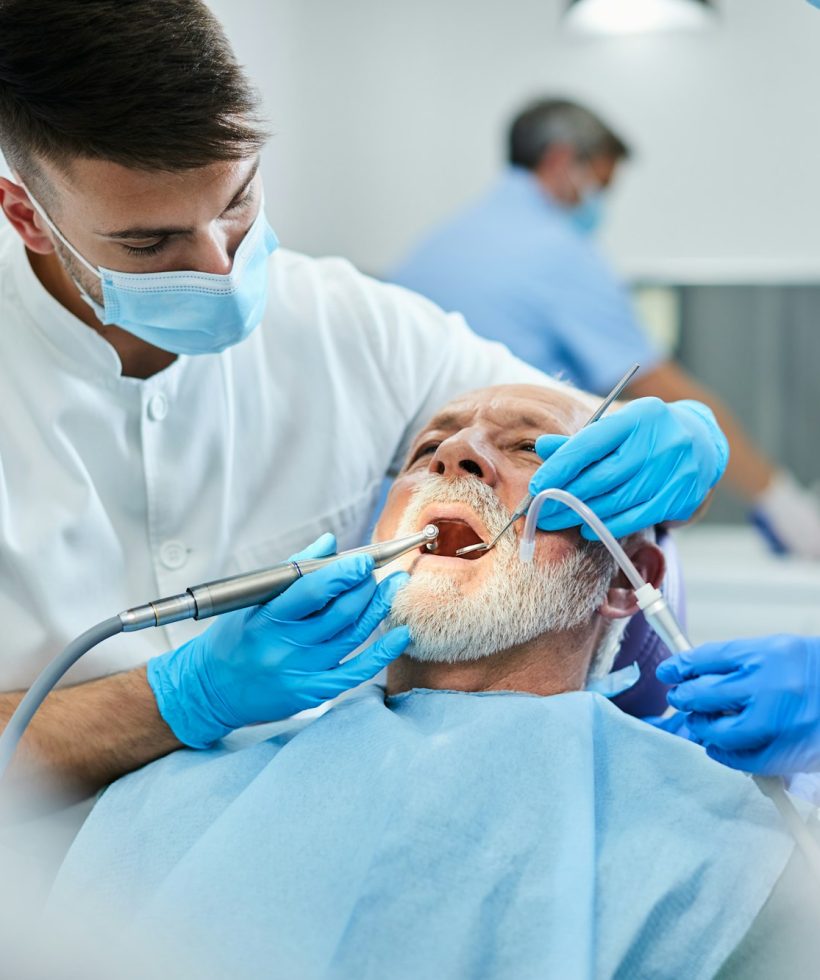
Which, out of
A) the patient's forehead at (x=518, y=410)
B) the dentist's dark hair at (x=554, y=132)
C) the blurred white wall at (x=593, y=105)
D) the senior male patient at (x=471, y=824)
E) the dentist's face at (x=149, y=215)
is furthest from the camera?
the blurred white wall at (x=593, y=105)

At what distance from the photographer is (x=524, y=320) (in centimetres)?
292

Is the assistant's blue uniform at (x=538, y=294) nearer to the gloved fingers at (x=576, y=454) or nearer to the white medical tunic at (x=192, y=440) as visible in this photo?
the white medical tunic at (x=192, y=440)

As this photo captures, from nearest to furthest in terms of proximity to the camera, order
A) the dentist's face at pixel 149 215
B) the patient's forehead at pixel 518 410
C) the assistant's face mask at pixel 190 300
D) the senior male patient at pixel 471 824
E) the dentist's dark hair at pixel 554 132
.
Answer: the senior male patient at pixel 471 824 < the dentist's face at pixel 149 215 < the assistant's face mask at pixel 190 300 < the patient's forehead at pixel 518 410 < the dentist's dark hair at pixel 554 132

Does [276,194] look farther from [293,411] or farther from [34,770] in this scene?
[34,770]

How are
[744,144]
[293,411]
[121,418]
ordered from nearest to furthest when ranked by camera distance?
[121,418] → [293,411] → [744,144]

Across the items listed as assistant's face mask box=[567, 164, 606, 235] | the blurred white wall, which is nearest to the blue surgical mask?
assistant's face mask box=[567, 164, 606, 235]

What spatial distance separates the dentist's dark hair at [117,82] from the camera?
1.23m

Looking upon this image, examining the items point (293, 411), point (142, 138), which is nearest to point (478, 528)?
point (293, 411)

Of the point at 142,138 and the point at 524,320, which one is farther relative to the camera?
the point at 524,320

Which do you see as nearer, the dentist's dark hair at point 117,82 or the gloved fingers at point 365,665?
the dentist's dark hair at point 117,82

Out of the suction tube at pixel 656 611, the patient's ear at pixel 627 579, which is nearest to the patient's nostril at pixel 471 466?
the suction tube at pixel 656 611

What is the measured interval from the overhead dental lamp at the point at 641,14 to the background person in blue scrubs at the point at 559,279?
0.29 meters

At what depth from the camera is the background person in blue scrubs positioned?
9.62 ft

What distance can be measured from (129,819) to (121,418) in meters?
0.57
